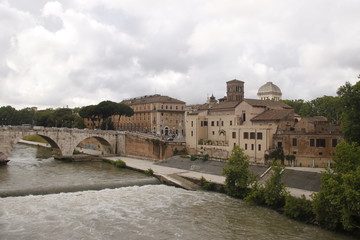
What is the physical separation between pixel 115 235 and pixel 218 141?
85.5 feet

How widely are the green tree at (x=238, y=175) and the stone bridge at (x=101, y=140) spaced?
744 inches

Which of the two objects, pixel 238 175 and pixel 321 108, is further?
pixel 321 108

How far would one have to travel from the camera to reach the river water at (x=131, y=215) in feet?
63.9

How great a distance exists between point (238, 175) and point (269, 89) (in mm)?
49021

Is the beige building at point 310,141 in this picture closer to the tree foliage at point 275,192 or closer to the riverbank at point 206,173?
the riverbank at point 206,173

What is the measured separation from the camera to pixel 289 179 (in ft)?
95.5

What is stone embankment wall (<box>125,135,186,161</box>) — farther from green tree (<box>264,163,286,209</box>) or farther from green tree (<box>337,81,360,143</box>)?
green tree (<box>337,81,360,143</box>)

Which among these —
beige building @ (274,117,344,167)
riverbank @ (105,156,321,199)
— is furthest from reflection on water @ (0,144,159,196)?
beige building @ (274,117,344,167)

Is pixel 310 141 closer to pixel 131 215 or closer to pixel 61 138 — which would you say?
pixel 131 215

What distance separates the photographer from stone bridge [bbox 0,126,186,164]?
44.1 m

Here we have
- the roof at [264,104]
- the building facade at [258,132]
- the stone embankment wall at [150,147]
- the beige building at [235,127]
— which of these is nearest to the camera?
the building facade at [258,132]

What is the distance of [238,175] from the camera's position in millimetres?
26891

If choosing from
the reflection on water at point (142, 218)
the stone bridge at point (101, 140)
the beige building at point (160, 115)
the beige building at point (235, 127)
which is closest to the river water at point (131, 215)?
the reflection on water at point (142, 218)

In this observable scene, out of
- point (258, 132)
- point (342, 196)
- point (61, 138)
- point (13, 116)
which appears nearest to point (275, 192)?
point (342, 196)
